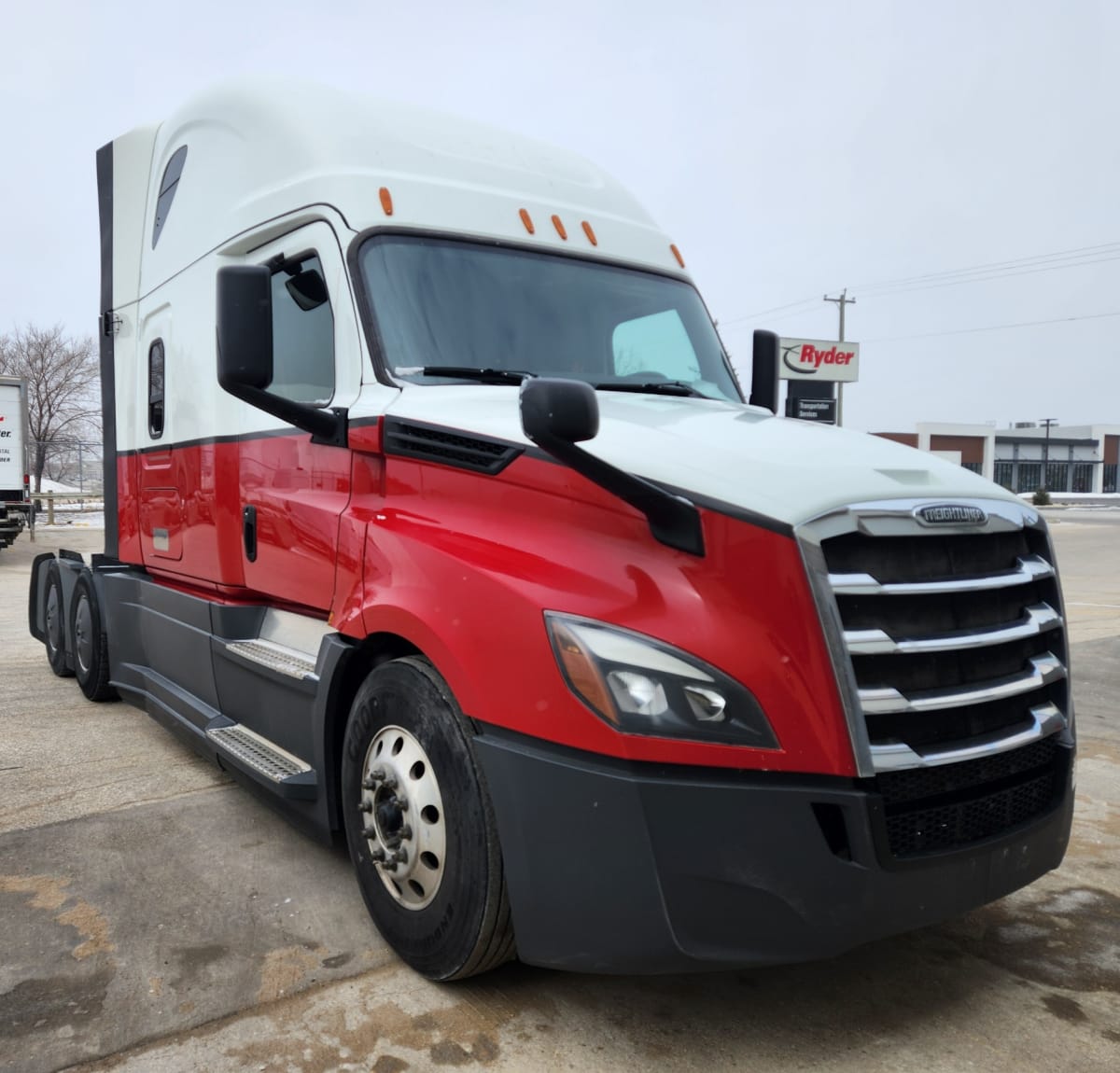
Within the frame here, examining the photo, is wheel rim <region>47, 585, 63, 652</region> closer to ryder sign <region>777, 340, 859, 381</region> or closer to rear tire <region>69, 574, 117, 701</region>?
rear tire <region>69, 574, 117, 701</region>

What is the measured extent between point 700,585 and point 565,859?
78cm

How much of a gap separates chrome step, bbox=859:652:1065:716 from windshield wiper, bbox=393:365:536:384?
1.68 meters

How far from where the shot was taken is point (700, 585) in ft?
8.07

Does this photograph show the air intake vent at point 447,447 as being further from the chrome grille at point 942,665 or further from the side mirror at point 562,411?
the chrome grille at point 942,665

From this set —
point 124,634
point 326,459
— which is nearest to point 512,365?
point 326,459

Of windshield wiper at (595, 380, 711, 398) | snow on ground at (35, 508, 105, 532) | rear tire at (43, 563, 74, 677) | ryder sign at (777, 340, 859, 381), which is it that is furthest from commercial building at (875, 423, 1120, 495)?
windshield wiper at (595, 380, 711, 398)

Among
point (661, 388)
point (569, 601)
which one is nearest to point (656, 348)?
point (661, 388)

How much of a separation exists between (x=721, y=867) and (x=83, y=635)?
5.82 meters

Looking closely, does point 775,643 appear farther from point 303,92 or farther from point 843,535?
point 303,92

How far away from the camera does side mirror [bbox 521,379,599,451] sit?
8.05ft

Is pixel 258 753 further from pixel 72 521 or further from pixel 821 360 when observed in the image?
pixel 821 360

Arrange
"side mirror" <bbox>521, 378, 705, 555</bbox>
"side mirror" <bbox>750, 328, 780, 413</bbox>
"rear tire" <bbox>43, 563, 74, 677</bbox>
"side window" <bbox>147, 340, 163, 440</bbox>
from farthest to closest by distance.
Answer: "rear tire" <bbox>43, 563, 74, 677</bbox> < "side window" <bbox>147, 340, 163, 440</bbox> < "side mirror" <bbox>750, 328, 780, 413</bbox> < "side mirror" <bbox>521, 378, 705, 555</bbox>

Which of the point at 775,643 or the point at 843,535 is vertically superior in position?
the point at 843,535

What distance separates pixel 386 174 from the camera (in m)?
3.84
